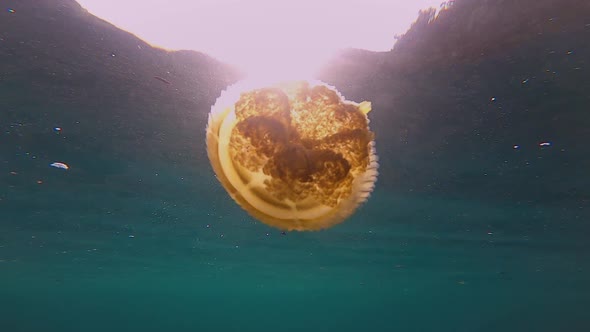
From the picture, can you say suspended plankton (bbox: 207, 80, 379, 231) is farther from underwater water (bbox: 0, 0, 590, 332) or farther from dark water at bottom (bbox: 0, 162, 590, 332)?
dark water at bottom (bbox: 0, 162, 590, 332)

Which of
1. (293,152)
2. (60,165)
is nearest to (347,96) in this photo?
(293,152)

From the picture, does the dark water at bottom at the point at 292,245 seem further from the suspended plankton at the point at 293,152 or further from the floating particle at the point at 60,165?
the suspended plankton at the point at 293,152

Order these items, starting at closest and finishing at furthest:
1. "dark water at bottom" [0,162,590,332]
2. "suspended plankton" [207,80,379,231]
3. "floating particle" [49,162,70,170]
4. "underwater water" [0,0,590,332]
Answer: "suspended plankton" [207,80,379,231] → "underwater water" [0,0,590,332] → "floating particle" [49,162,70,170] → "dark water at bottom" [0,162,590,332]

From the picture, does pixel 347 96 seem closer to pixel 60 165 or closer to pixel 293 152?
pixel 293 152

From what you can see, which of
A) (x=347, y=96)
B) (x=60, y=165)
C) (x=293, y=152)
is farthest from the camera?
(x=60, y=165)

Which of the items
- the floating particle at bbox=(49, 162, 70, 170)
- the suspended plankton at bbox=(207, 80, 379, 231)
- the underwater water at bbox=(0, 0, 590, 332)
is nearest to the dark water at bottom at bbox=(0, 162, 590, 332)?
the underwater water at bbox=(0, 0, 590, 332)

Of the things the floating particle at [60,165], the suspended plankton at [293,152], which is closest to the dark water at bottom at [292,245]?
the floating particle at [60,165]

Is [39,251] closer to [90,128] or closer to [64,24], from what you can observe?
[90,128]

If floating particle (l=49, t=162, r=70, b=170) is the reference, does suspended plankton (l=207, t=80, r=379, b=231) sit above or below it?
above

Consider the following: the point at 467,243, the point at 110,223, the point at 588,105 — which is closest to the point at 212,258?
the point at 110,223
